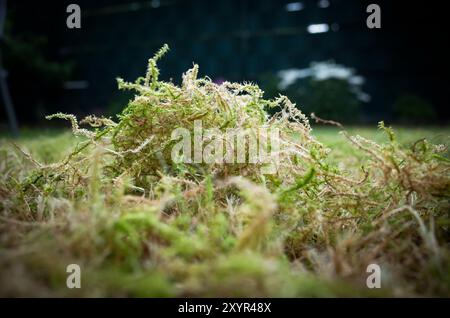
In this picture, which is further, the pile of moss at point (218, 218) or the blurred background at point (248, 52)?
the blurred background at point (248, 52)

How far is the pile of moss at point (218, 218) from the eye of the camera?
0.61 m

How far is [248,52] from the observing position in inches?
297

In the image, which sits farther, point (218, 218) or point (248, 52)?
point (248, 52)

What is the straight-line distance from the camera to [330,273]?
67cm

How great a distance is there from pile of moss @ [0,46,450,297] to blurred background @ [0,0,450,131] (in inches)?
218

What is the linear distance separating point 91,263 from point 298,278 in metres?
0.33

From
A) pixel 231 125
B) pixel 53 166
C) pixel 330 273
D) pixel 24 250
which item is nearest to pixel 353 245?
pixel 330 273

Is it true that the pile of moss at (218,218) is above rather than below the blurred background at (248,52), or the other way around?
below

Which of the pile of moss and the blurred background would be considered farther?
the blurred background

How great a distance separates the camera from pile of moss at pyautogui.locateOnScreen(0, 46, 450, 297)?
609mm

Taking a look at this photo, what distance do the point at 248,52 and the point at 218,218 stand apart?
7.16m

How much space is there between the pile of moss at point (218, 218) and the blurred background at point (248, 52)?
18.1 ft
